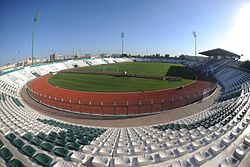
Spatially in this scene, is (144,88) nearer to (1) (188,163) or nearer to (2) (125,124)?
(2) (125,124)

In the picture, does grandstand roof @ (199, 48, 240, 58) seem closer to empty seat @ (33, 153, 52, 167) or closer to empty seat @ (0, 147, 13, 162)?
empty seat @ (33, 153, 52, 167)

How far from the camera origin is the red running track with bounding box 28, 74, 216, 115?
22.3 meters

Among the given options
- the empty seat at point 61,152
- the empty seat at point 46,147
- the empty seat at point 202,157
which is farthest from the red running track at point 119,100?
the empty seat at point 202,157

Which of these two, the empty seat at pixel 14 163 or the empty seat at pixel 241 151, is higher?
the empty seat at pixel 241 151

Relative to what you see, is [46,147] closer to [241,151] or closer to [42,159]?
[42,159]

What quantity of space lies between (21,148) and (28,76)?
142ft

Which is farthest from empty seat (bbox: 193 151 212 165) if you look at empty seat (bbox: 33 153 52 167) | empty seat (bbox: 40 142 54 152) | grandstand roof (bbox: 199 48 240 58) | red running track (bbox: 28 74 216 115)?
grandstand roof (bbox: 199 48 240 58)

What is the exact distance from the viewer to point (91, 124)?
19.0 meters

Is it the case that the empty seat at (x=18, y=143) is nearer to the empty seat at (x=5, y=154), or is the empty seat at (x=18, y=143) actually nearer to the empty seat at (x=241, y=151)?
the empty seat at (x=5, y=154)

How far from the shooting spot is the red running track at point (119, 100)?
2230 centimetres

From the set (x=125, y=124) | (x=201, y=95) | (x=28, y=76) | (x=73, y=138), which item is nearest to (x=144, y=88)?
(x=201, y=95)

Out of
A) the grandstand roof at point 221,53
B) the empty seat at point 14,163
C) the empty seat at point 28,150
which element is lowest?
the empty seat at point 28,150

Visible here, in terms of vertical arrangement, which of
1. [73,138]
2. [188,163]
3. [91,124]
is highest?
[188,163]

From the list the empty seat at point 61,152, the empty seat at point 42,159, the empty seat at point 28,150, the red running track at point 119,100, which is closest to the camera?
the empty seat at point 42,159
